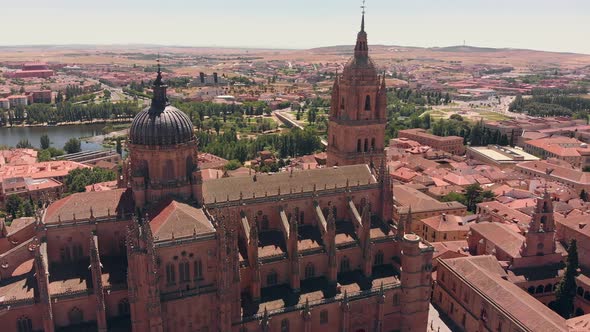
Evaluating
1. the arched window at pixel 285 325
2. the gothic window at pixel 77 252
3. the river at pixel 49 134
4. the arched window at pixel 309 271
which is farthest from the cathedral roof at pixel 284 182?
the river at pixel 49 134

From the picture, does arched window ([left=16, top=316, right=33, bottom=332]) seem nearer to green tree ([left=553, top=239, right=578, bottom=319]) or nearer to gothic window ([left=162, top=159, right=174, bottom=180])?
gothic window ([left=162, top=159, right=174, bottom=180])

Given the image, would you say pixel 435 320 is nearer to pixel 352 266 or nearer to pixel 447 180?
pixel 352 266

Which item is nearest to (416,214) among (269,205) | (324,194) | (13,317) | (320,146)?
(324,194)

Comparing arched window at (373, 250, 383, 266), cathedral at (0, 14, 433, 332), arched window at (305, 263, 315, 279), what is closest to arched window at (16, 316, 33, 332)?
→ cathedral at (0, 14, 433, 332)

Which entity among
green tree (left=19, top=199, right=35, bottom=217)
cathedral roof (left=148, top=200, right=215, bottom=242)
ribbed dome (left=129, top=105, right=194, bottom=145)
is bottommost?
green tree (left=19, top=199, right=35, bottom=217)

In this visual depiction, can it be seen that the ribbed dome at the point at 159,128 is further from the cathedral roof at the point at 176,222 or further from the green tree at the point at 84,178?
the green tree at the point at 84,178
